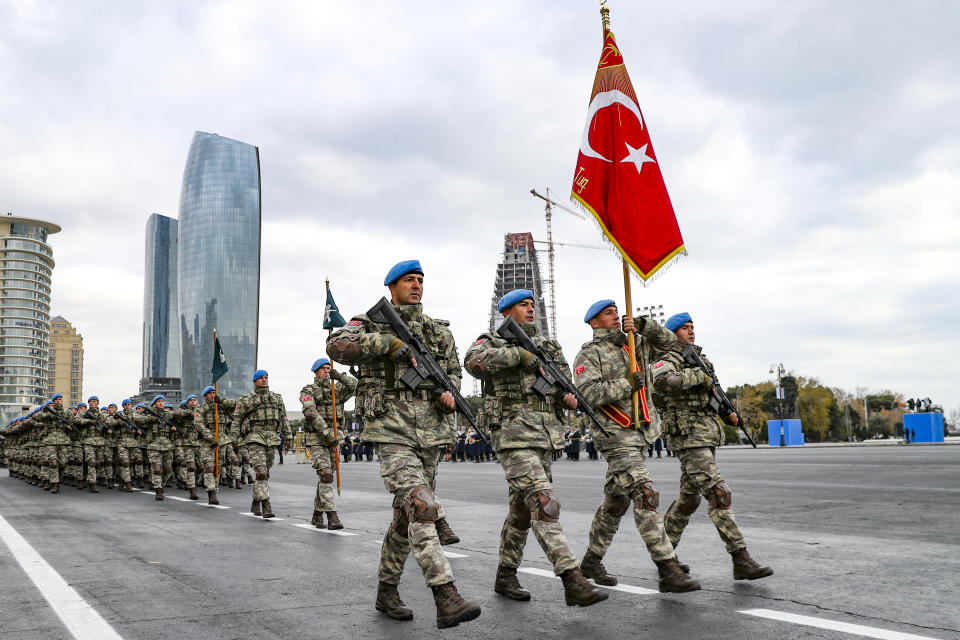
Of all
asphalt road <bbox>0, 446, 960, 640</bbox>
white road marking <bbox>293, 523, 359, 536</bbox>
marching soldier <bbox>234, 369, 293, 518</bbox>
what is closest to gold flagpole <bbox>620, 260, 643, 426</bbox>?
asphalt road <bbox>0, 446, 960, 640</bbox>

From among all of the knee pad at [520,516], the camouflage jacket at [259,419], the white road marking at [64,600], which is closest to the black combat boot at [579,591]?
the knee pad at [520,516]

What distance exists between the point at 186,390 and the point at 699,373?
17706 cm

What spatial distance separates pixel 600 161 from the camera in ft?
25.7

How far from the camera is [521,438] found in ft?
18.3

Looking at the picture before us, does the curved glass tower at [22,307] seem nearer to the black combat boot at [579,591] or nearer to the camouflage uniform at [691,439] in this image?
the camouflage uniform at [691,439]

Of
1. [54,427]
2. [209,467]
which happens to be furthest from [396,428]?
[54,427]

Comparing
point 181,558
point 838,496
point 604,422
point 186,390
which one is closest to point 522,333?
point 604,422

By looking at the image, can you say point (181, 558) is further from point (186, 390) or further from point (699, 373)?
point (186, 390)

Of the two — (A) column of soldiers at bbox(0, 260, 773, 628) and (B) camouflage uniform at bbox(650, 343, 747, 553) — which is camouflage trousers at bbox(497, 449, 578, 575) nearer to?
(A) column of soldiers at bbox(0, 260, 773, 628)

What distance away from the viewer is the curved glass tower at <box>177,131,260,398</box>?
149750mm

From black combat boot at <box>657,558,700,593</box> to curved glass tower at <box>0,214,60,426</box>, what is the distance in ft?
537

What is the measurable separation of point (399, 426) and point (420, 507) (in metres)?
0.58

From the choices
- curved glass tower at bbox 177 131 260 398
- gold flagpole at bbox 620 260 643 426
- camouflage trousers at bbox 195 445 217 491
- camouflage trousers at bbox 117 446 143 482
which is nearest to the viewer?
gold flagpole at bbox 620 260 643 426

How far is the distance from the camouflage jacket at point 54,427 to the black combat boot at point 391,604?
19.0 m
